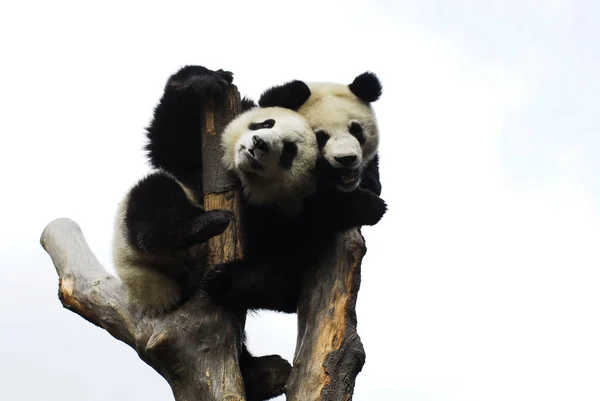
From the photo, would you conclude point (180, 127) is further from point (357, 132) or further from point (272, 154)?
point (357, 132)

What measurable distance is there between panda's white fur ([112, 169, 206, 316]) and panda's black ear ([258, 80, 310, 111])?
914 millimetres

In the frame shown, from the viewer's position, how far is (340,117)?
17.6 ft

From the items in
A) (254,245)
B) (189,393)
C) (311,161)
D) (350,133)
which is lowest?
(189,393)

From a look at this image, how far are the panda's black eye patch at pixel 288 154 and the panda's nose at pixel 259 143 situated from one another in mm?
161

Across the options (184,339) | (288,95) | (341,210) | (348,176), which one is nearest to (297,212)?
(341,210)

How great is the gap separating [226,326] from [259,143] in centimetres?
124

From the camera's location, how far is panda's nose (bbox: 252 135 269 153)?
4.84 m

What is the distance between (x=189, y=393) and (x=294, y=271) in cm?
110

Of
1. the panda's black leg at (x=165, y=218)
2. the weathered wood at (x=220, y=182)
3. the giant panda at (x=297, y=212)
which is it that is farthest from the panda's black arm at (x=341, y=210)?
the panda's black leg at (x=165, y=218)

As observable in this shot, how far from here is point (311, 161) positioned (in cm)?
508

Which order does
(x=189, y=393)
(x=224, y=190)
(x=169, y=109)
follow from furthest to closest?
(x=169, y=109) < (x=224, y=190) < (x=189, y=393)

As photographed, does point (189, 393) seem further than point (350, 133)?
No

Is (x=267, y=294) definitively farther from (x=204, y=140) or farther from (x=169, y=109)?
(x=169, y=109)

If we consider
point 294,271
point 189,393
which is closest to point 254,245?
point 294,271
